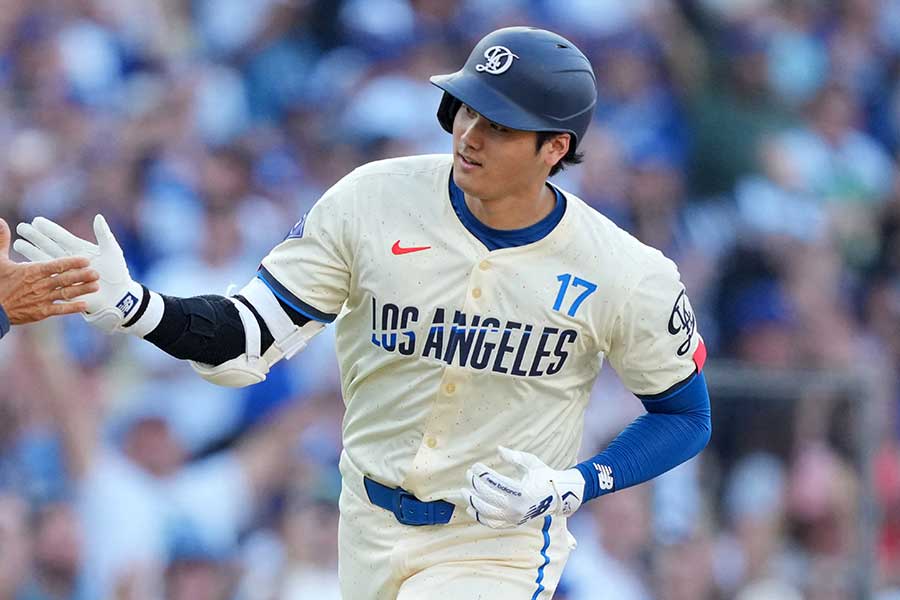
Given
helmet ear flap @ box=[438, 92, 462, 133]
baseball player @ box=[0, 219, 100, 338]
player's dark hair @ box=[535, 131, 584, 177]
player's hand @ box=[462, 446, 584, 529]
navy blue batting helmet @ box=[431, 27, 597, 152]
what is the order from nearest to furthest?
1. baseball player @ box=[0, 219, 100, 338]
2. player's hand @ box=[462, 446, 584, 529]
3. navy blue batting helmet @ box=[431, 27, 597, 152]
4. player's dark hair @ box=[535, 131, 584, 177]
5. helmet ear flap @ box=[438, 92, 462, 133]

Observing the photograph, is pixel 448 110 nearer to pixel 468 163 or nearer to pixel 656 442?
pixel 468 163

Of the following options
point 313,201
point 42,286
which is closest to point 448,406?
point 42,286

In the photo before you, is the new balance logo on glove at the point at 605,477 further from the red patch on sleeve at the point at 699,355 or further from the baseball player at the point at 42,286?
the baseball player at the point at 42,286

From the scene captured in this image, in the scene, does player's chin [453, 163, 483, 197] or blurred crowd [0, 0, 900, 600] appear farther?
blurred crowd [0, 0, 900, 600]

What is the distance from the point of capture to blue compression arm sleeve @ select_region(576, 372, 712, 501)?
4.38 m

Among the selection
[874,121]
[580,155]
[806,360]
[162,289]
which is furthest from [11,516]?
[874,121]

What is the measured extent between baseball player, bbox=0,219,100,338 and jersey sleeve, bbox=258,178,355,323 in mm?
514

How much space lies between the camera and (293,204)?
8.72 metres

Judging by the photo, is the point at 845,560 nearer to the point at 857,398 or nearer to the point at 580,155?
the point at 857,398

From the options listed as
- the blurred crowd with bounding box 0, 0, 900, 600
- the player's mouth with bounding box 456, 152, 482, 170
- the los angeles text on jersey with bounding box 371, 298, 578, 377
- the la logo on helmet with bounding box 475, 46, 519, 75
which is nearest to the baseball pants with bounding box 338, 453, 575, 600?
the los angeles text on jersey with bounding box 371, 298, 578, 377

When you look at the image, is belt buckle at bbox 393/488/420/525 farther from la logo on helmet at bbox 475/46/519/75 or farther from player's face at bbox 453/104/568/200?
la logo on helmet at bbox 475/46/519/75

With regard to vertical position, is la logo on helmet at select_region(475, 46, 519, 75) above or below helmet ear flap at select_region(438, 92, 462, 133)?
above

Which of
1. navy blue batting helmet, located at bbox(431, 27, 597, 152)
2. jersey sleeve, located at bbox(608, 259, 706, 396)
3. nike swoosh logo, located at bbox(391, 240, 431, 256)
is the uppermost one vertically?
navy blue batting helmet, located at bbox(431, 27, 597, 152)

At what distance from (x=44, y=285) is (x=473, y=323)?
1118 mm
